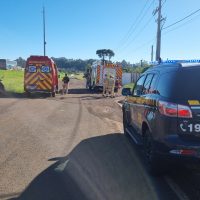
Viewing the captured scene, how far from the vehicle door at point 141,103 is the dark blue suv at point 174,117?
20.0 inches

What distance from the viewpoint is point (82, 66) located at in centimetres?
18488

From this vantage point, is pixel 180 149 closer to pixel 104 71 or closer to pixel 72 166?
pixel 72 166

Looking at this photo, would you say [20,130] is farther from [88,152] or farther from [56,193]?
[56,193]

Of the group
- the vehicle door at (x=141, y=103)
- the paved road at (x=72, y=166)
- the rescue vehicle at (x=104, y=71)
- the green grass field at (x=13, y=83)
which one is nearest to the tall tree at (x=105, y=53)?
the green grass field at (x=13, y=83)

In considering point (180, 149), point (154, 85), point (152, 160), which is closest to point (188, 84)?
point (180, 149)

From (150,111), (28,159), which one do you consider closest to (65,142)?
(28,159)

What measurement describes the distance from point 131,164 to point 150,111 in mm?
1173

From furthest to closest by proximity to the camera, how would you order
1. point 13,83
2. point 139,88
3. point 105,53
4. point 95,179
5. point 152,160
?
point 105,53, point 13,83, point 139,88, point 152,160, point 95,179

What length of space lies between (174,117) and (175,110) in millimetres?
104

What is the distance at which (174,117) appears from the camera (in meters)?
6.26

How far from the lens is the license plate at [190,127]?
20.2ft

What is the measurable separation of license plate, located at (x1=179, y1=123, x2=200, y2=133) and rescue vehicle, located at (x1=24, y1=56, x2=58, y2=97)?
21.9 m

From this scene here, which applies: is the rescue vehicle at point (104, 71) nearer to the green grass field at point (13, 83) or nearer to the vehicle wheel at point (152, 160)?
the green grass field at point (13, 83)

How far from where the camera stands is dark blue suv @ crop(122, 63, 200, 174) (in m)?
6.18
